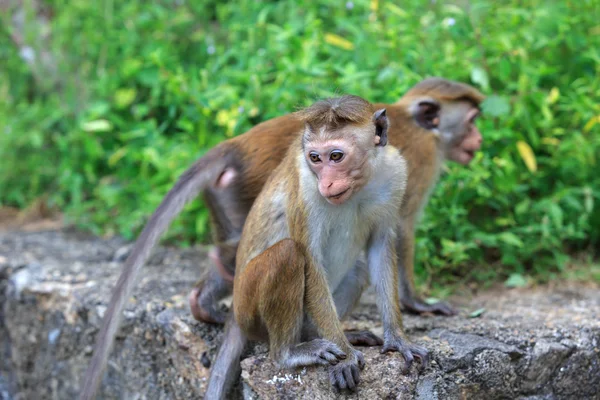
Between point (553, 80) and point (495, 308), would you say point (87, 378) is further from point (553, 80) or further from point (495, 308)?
point (553, 80)

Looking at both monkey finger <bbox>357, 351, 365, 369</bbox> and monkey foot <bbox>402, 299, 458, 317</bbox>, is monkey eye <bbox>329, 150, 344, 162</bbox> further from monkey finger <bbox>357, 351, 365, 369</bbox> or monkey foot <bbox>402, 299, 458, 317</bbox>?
monkey foot <bbox>402, 299, 458, 317</bbox>

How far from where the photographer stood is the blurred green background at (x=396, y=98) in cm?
555

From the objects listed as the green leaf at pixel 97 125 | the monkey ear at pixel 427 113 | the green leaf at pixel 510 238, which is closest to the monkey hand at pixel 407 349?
the monkey ear at pixel 427 113

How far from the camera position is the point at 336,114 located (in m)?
3.47

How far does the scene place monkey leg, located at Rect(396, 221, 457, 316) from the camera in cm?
467

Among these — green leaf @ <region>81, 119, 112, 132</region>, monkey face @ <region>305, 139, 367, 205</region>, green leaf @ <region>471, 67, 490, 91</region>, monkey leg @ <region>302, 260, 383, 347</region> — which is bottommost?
monkey leg @ <region>302, 260, 383, 347</region>

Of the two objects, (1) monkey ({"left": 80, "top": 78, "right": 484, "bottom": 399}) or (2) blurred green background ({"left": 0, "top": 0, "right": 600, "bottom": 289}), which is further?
(2) blurred green background ({"left": 0, "top": 0, "right": 600, "bottom": 289})

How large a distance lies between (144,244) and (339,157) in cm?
134

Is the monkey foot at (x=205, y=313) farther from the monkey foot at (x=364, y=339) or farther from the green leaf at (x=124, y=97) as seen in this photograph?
the green leaf at (x=124, y=97)

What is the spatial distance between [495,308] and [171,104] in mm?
3216

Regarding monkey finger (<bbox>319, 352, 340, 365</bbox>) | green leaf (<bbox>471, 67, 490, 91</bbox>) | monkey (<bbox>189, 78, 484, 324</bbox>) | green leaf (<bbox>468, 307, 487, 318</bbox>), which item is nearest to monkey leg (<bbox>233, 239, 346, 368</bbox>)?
monkey finger (<bbox>319, 352, 340, 365</bbox>)

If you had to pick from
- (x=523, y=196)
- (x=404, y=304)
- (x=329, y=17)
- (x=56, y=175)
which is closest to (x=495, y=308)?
(x=404, y=304)

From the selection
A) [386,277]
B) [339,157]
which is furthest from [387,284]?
[339,157]

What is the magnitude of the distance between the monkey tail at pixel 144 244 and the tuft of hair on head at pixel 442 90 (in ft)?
4.86
